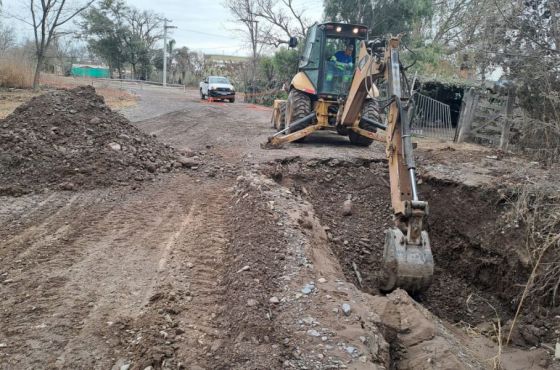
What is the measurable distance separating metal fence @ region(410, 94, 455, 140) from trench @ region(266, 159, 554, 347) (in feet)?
24.5

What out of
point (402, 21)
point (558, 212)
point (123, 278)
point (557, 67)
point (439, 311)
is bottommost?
point (439, 311)

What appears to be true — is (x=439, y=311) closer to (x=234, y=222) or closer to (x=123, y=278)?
(x=234, y=222)

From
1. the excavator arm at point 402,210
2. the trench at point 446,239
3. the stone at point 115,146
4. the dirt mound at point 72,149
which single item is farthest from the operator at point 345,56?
the stone at point 115,146

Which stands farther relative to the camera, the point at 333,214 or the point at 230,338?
the point at 333,214

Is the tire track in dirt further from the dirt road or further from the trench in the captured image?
the trench

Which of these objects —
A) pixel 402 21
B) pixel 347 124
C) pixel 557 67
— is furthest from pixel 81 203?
pixel 402 21

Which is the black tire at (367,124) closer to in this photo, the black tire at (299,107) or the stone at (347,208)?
the black tire at (299,107)

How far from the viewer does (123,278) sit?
413 centimetres

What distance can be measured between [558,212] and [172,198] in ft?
15.2

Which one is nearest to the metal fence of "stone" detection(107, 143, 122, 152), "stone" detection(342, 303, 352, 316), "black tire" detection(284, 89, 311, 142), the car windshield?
"black tire" detection(284, 89, 311, 142)

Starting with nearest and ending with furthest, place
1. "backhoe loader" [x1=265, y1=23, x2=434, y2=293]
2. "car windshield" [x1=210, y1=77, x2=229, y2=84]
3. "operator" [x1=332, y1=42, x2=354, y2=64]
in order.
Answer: "backhoe loader" [x1=265, y1=23, x2=434, y2=293] < "operator" [x1=332, y1=42, x2=354, y2=64] < "car windshield" [x1=210, y1=77, x2=229, y2=84]

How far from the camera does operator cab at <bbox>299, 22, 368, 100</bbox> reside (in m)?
9.74

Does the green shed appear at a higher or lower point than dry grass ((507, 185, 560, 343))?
higher

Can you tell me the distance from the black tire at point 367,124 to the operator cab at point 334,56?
0.71m
